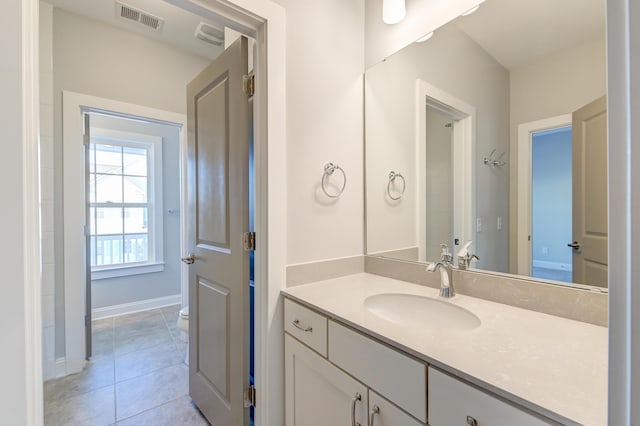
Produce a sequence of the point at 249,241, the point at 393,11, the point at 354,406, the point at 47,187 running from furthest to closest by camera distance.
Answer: the point at 47,187
the point at 393,11
the point at 249,241
the point at 354,406

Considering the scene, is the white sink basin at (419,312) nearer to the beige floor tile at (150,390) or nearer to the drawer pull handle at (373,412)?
the drawer pull handle at (373,412)

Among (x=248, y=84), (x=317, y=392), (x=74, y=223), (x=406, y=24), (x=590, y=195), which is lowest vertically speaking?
(x=317, y=392)

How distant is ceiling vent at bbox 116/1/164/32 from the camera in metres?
2.09

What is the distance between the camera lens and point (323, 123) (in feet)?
4.68

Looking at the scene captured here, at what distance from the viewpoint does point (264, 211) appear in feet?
4.02

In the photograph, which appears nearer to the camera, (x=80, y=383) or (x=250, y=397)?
(x=250, y=397)

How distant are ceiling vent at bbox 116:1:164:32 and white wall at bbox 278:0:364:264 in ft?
5.22

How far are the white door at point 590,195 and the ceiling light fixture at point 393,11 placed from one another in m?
0.93

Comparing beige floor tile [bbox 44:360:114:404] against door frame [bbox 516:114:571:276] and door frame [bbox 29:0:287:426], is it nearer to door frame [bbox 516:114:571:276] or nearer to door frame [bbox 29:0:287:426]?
door frame [bbox 29:0:287:426]

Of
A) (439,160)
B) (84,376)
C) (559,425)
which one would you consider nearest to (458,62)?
(439,160)

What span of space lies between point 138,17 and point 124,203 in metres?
2.12

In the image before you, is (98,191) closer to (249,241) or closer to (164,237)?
(164,237)

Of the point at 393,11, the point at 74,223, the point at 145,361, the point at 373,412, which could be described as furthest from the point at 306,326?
the point at 74,223

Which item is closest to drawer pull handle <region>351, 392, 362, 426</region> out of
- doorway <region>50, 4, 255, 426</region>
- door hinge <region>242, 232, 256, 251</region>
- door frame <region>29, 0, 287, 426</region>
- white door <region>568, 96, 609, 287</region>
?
door frame <region>29, 0, 287, 426</region>
